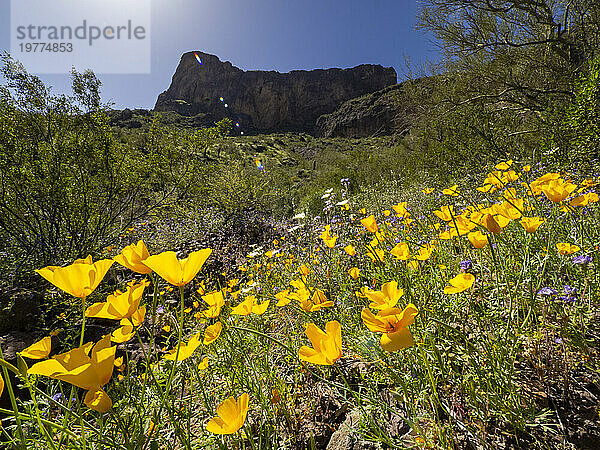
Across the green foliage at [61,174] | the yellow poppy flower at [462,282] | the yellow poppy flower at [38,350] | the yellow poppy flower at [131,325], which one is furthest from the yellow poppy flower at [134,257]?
the green foliage at [61,174]

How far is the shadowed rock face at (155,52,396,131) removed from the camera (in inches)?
2569

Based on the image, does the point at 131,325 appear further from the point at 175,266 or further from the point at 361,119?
the point at 361,119

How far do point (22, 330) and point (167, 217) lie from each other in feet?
9.96

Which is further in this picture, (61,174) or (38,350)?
(61,174)

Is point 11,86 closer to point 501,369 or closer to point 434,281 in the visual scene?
point 434,281

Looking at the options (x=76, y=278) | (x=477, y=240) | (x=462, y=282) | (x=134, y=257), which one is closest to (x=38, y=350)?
(x=76, y=278)

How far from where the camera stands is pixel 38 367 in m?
0.56

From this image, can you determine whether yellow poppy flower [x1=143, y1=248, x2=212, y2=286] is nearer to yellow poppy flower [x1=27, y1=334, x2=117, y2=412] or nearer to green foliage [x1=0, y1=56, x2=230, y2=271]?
yellow poppy flower [x1=27, y1=334, x2=117, y2=412]

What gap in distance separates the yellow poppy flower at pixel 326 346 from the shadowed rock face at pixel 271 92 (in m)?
65.1

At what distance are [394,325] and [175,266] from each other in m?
0.62

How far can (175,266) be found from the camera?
80 cm

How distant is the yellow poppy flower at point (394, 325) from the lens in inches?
25.7

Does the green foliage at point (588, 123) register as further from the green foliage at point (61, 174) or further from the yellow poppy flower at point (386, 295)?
the green foliage at point (61, 174)

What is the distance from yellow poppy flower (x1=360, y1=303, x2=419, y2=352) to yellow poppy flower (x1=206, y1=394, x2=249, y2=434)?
53 centimetres
